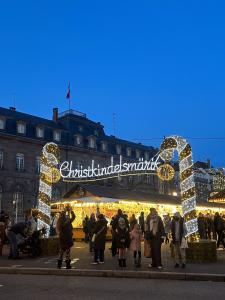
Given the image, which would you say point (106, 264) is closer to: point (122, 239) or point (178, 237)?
point (122, 239)

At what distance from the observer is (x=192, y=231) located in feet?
50.7

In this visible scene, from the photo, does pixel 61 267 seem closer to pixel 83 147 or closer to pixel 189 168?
pixel 189 168

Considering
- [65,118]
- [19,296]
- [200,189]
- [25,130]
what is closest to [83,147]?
[65,118]

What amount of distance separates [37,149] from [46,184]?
1160 inches

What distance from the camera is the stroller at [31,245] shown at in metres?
16.2

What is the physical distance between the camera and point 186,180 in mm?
16203

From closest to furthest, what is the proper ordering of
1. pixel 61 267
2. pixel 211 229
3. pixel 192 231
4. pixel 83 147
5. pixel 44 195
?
pixel 61 267
pixel 192 231
pixel 44 195
pixel 211 229
pixel 83 147

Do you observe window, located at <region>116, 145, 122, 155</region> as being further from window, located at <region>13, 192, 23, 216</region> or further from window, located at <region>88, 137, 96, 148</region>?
window, located at <region>13, 192, 23, 216</region>

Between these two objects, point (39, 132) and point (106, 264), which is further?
point (39, 132)

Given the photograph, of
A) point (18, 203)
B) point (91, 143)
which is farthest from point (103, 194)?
point (91, 143)

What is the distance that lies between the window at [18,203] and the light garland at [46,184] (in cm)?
2626

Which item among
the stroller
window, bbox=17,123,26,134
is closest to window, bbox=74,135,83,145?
window, bbox=17,123,26,134

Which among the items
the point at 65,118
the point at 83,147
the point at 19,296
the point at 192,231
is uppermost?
the point at 65,118

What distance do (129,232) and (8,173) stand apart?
1291 inches
